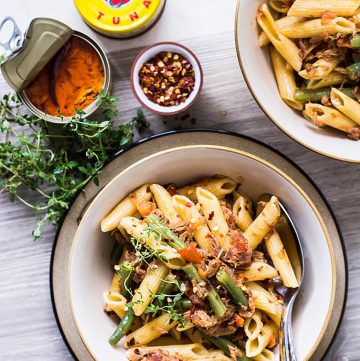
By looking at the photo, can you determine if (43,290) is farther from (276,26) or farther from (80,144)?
(276,26)

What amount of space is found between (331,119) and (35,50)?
36.7 inches

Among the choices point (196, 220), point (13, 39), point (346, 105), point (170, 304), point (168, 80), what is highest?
point (13, 39)

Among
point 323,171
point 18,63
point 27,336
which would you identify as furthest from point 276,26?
point 27,336

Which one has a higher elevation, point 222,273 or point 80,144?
point 80,144

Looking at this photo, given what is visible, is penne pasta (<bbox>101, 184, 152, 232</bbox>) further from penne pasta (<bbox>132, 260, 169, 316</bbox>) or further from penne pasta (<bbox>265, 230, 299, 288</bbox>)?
penne pasta (<bbox>265, 230, 299, 288</bbox>)

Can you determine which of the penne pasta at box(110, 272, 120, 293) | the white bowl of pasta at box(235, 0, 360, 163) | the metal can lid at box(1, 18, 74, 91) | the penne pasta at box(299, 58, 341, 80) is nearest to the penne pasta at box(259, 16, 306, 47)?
the white bowl of pasta at box(235, 0, 360, 163)

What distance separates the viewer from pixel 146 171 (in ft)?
5.70

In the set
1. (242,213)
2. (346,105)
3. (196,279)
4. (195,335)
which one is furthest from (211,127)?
(195,335)

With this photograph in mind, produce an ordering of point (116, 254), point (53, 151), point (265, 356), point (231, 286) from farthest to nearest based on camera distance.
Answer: point (53, 151) → point (116, 254) → point (265, 356) → point (231, 286)

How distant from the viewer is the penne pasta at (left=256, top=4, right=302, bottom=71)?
5.69 ft

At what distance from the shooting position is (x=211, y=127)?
77.4 inches

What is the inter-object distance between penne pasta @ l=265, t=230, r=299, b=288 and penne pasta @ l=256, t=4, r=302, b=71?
50 cm

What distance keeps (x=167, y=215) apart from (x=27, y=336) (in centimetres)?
69

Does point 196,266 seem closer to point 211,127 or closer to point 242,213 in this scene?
point 242,213
